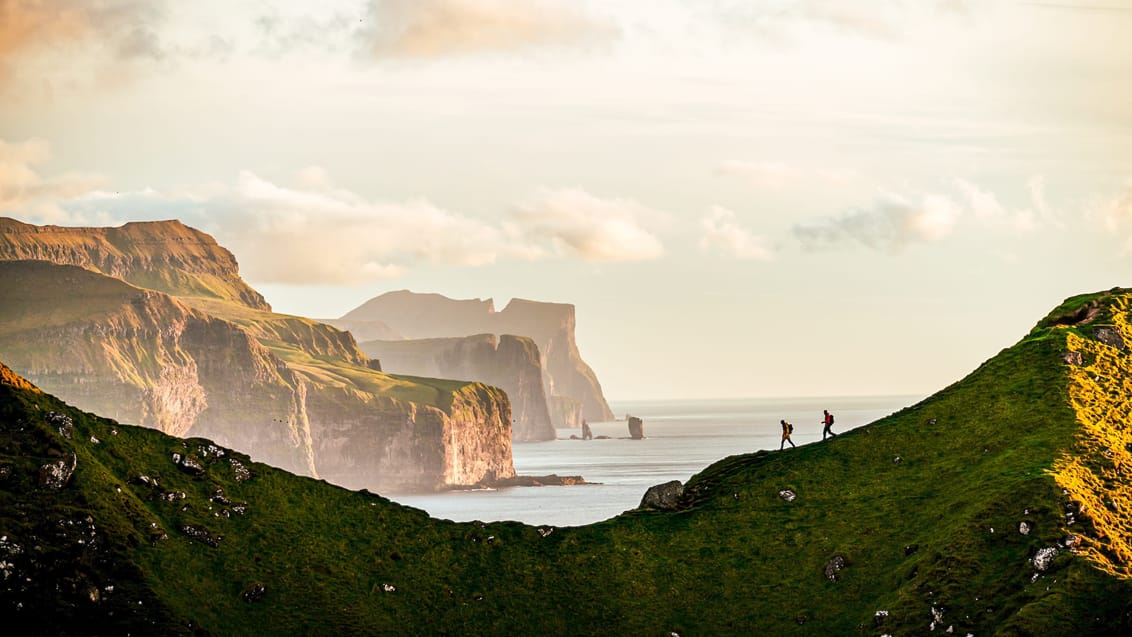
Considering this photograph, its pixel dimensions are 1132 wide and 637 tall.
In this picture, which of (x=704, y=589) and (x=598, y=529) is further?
(x=598, y=529)

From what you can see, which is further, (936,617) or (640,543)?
(640,543)

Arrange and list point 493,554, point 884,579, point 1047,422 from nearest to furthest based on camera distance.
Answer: point 884,579
point 493,554
point 1047,422

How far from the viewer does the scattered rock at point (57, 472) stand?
79.6 m

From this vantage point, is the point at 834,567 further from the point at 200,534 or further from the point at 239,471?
the point at 239,471

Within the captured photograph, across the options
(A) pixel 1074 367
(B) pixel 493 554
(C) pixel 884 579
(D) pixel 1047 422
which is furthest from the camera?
(A) pixel 1074 367

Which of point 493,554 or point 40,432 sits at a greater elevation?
point 40,432

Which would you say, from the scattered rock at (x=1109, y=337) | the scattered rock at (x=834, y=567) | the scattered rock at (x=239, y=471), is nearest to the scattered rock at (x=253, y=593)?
the scattered rock at (x=239, y=471)

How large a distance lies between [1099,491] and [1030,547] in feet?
33.1

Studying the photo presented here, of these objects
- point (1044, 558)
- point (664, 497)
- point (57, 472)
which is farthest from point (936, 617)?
point (57, 472)

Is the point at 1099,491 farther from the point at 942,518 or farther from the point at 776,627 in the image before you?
the point at 776,627

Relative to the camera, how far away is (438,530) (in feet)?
302

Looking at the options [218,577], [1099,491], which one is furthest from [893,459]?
[218,577]

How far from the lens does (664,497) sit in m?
99.7

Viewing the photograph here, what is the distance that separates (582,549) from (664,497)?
10.9m
